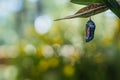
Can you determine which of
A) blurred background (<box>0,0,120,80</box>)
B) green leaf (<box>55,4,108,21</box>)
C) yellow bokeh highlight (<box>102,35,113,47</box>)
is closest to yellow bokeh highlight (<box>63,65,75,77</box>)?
blurred background (<box>0,0,120,80</box>)

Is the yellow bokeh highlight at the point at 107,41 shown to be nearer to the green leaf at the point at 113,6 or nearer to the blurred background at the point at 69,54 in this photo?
the blurred background at the point at 69,54

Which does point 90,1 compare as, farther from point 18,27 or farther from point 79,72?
point 18,27

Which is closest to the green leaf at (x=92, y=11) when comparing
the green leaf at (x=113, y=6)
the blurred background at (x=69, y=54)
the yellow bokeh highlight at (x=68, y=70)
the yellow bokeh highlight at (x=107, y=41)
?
the green leaf at (x=113, y=6)

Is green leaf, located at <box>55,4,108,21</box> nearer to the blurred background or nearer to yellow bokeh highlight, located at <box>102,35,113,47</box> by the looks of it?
the blurred background

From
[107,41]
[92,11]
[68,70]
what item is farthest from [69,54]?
[92,11]

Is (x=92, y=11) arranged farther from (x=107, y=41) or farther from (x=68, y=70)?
(x=107, y=41)
